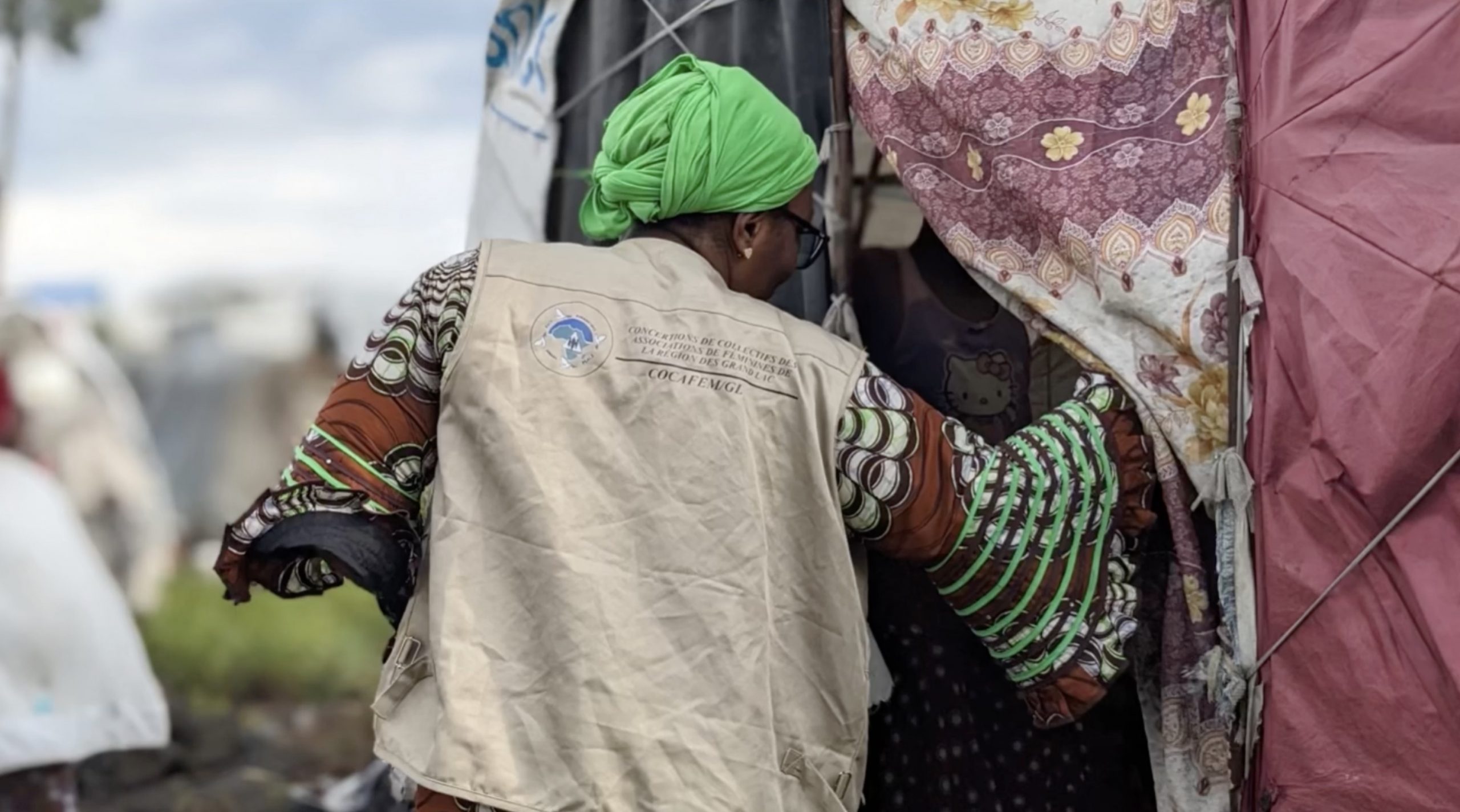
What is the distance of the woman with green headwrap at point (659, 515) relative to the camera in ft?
5.64

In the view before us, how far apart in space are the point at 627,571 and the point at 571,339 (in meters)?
0.27

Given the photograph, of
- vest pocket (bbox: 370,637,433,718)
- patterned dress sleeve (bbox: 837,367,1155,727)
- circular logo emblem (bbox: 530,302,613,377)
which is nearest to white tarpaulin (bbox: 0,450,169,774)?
vest pocket (bbox: 370,637,433,718)

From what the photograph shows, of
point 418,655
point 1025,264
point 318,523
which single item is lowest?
point 418,655

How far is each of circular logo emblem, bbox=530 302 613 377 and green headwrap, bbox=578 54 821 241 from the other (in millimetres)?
197

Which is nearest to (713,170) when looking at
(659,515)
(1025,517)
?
(659,515)

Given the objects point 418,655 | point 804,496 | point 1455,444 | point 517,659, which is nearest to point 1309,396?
point 1455,444

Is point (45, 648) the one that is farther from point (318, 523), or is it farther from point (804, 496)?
point (804, 496)

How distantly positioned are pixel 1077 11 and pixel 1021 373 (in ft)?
1.62

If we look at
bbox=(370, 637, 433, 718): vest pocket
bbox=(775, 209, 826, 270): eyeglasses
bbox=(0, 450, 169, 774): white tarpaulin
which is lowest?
bbox=(0, 450, 169, 774): white tarpaulin

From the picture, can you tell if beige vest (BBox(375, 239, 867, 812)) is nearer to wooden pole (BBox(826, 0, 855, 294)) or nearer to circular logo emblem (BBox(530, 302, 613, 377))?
circular logo emblem (BBox(530, 302, 613, 377))

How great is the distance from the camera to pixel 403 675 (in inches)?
69.6

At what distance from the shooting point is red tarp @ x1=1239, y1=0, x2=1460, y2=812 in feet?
5.31

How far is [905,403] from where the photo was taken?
185 cm

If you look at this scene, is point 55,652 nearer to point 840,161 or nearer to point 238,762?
point 238,762
